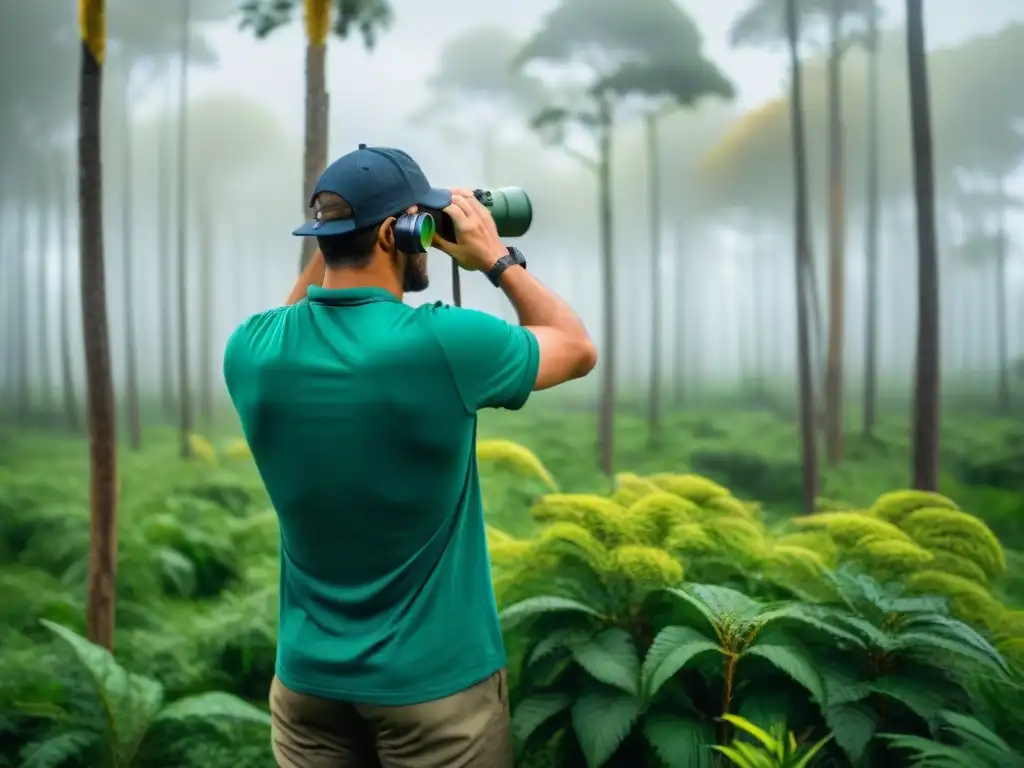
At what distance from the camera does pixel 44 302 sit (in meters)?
15.2

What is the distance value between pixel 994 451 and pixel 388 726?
456 cm

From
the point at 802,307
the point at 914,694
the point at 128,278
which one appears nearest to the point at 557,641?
the point at 914,694

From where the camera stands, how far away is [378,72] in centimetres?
712

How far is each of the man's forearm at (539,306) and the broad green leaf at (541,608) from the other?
1098mm

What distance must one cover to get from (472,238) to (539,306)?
0.16 metres

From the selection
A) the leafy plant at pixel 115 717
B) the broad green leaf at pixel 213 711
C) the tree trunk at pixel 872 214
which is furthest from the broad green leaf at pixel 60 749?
the tree trunk at pixel 872 214

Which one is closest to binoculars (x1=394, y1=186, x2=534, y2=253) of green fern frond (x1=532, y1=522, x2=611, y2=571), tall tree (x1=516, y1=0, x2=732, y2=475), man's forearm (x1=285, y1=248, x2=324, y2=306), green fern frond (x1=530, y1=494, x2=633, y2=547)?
man's forearm (x1=285, y1=248, x2=324, y2=306)

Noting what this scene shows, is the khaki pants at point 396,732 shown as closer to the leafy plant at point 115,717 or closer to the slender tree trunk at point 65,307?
the leafy plant at point 115,717

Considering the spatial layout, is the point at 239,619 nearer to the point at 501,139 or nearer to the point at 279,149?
the point at 501,139

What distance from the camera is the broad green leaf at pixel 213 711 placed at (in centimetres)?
253

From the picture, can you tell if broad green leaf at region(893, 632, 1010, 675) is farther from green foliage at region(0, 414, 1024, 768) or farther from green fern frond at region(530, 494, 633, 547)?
green fern frond at region(530, 494, 633, 547)

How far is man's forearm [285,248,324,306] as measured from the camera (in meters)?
1.36

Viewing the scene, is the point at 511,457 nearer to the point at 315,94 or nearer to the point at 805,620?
the point at 315,94

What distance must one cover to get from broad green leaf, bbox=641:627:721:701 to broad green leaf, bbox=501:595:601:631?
10.7 inches
